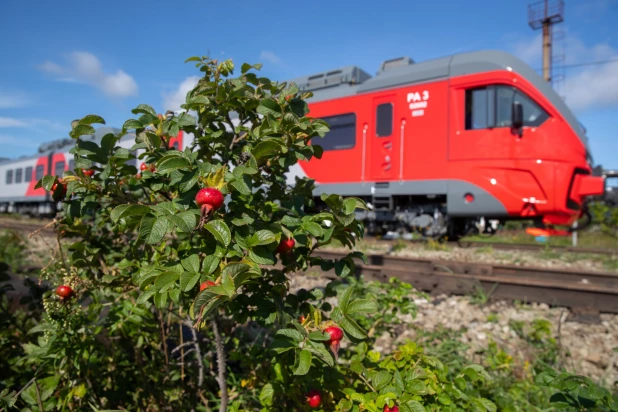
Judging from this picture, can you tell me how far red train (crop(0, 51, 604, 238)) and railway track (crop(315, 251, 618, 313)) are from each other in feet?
4.34

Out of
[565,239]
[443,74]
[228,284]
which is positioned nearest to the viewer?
[228,284]

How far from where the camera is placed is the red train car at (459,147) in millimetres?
7570

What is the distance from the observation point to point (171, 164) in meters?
1.26

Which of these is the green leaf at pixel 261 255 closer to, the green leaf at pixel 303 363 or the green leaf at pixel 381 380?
the green leaf at pixel 303 363

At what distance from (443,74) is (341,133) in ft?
7.66

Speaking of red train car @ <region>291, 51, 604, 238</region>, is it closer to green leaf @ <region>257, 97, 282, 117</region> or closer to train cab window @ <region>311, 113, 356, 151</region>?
train cab window @ <region>311, 113, 356, 151</region>

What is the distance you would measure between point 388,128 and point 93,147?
767cm

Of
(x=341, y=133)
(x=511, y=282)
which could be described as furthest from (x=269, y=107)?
(x=341, y=133)

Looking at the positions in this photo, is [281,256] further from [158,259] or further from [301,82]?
[301,82]

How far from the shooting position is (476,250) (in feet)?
27.1

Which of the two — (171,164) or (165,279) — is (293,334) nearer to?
(165,279)

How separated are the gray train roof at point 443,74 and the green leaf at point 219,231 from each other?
7327 millimetres

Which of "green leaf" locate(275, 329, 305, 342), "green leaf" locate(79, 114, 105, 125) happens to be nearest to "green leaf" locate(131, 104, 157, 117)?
"green leaf" locate(79, 114, 105, 125)

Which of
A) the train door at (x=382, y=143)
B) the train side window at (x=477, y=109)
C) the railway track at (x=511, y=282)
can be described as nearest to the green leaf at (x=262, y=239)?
the railway track at (x=511, y=282)
